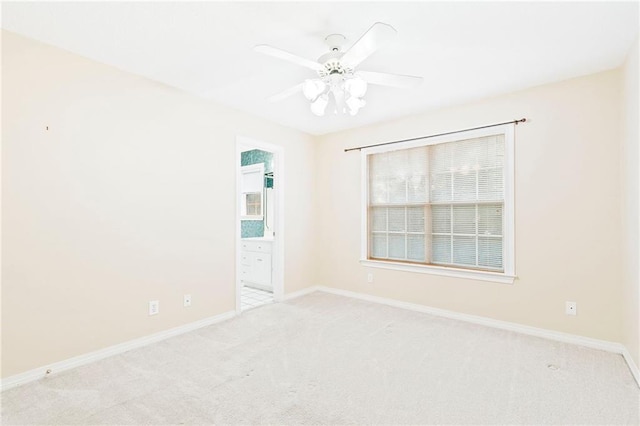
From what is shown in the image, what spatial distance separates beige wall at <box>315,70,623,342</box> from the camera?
2840mm

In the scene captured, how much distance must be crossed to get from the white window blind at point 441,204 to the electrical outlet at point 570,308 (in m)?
0.66

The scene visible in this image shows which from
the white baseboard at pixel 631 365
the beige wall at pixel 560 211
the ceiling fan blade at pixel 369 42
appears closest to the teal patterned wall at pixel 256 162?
the beige wall at pixel 560 211

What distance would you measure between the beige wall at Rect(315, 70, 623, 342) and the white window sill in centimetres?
7

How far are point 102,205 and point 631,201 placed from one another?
14.1 feet

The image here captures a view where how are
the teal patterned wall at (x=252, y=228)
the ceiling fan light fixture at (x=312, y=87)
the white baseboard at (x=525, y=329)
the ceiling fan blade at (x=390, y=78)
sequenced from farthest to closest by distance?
the teal patterned wall at (x=252, y=228)
the white baseboard at (x=525, y=329)
the ceiling fan blade at (x=390, y=78)
the ceiling fan light fixture at (x=312, y=87)

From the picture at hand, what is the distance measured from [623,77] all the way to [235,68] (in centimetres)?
332

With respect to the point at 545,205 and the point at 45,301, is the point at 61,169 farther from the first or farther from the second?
the point at 545,205

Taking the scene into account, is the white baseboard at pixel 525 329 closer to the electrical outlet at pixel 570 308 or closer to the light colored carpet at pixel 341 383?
the light colored carpet at pixel 341 383

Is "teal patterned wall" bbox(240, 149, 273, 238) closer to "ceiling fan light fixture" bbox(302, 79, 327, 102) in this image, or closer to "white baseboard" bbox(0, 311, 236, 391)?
"white baseboard" bbox(0, 311, 236, 391)

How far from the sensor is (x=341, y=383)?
2277 millimetres

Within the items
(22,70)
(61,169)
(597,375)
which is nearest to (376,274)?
(597,375)

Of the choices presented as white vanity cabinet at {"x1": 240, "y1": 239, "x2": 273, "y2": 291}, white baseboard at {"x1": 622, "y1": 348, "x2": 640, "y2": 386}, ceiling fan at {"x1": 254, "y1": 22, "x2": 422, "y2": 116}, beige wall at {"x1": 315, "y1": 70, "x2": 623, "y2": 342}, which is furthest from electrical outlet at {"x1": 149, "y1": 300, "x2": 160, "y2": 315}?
white baseboard at {"x1": 622, "y1": 348, "x2": 640, "y2": 386}

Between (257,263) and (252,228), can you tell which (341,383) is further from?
(252,228)

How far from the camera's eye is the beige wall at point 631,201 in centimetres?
235
